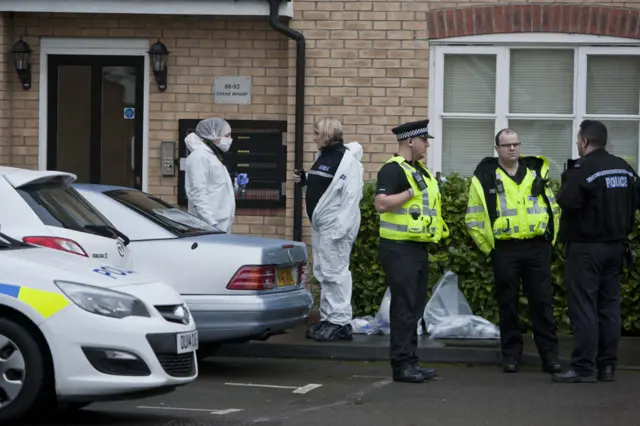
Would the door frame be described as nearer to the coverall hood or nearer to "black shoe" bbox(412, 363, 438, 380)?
the coverall hood

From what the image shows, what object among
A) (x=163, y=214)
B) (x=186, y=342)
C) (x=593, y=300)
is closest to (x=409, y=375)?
(x=593, y=300)

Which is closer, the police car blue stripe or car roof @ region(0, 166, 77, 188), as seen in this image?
the police car blue stripe

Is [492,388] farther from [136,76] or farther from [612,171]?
[136,76]

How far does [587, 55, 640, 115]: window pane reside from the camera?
1323cm

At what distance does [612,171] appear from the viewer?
9.44 metres

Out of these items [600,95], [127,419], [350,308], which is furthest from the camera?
[600,95]

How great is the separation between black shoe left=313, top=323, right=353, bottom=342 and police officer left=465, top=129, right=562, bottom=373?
5.27 ft

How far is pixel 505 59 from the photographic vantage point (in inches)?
A: 520

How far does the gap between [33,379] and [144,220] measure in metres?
2.87

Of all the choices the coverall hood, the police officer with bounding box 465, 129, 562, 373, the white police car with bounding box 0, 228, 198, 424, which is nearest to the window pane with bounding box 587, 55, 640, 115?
the police officer with bounding box 465, 129, 562, 373

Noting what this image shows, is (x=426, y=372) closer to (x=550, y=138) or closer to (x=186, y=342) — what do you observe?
(x=186, y=342)

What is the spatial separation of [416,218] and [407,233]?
0.12 meters

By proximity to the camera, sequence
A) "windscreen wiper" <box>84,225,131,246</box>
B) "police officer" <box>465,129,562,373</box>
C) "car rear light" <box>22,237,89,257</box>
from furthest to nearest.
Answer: "police officer" <box>465,129,562,373</box>, "windscreen wiper" <box>84,225,131,246</box>, "car rear light" <box>22,237,89,257</box>

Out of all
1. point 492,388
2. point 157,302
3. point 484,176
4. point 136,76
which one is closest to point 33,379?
point 157,302
